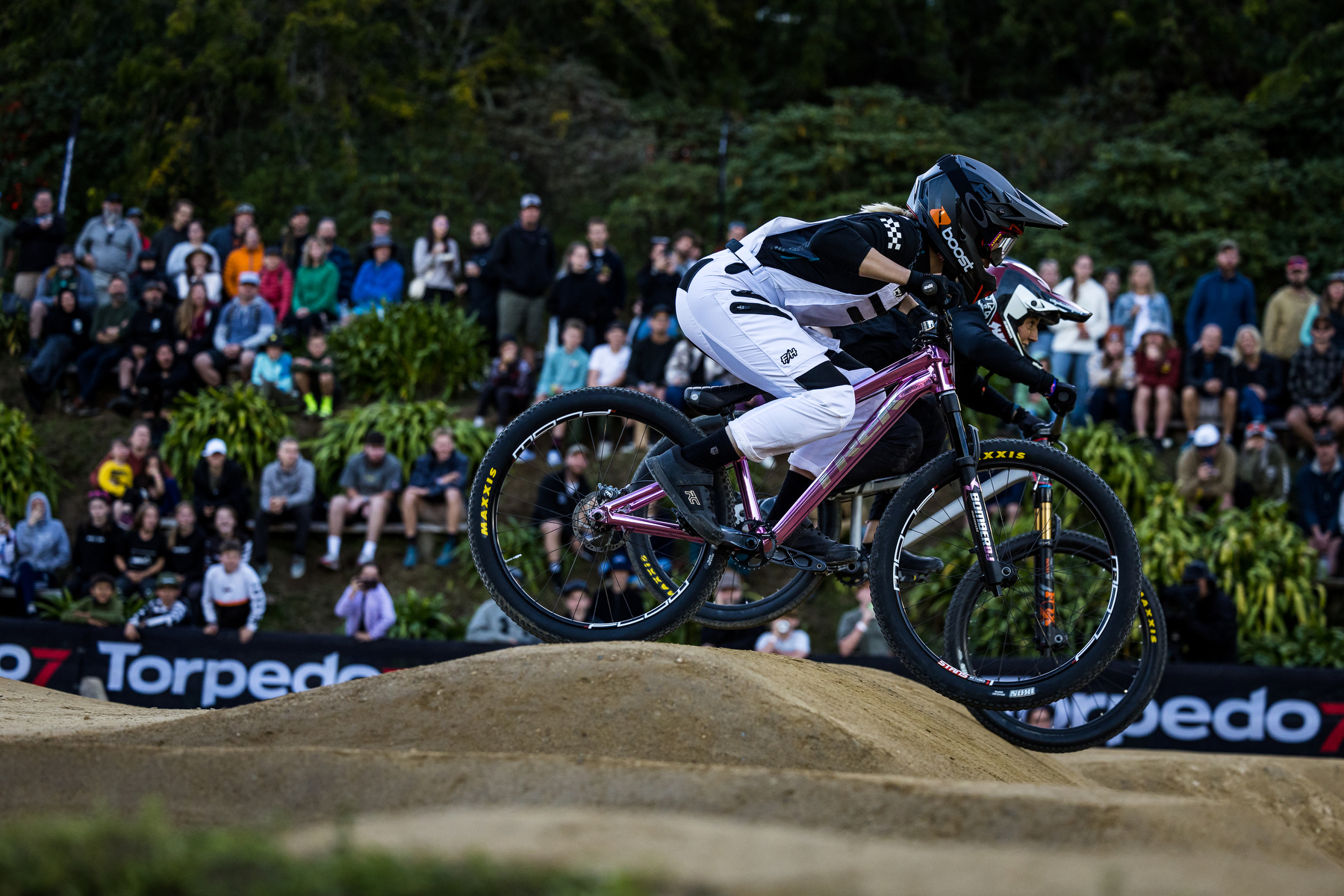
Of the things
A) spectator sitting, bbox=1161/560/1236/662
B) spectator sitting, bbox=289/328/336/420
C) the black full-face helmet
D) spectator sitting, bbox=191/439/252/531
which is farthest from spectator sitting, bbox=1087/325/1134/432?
spectator sitting, bbox=191/439/252/531

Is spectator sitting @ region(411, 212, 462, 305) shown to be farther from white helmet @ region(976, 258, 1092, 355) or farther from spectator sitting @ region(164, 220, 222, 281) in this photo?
white helmet @ region(976, 258, 1092, 355)

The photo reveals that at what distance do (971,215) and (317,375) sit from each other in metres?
12.4

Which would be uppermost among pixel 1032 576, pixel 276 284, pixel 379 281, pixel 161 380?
pixel 379 281

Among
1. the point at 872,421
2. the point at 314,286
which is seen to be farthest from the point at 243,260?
the point at 872,421

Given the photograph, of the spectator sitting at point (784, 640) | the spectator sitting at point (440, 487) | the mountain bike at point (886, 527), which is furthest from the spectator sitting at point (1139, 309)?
the mountain bike at point (886, 527)

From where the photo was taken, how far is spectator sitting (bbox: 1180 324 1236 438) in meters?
14.4

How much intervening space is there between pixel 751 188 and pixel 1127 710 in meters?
17.9

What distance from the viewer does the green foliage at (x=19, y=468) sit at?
51.8ft

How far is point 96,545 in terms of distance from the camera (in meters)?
13.9

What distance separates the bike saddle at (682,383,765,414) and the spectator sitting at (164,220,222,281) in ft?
39.7

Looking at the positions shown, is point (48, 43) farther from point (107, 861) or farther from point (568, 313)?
point (107, 861)

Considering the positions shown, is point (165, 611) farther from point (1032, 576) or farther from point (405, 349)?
point (1032, 576)

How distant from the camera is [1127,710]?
5.96 meters

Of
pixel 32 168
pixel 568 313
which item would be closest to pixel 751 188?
pixel 568 313
